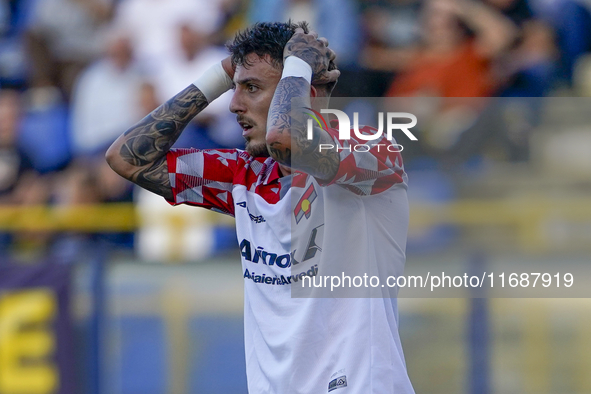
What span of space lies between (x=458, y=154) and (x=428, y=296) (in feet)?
5.81

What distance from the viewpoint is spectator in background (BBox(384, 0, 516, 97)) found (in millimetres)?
7344

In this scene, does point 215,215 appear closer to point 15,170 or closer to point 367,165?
point 15,170

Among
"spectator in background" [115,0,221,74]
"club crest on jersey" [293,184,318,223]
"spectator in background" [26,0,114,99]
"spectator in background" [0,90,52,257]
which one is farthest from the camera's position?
"spectator in background" [26,0,114,99]

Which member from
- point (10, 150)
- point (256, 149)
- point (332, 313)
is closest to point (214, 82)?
point (256, 149)

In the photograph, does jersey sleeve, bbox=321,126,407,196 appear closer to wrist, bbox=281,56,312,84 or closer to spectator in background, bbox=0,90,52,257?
wrist, bbox=281,56,312,84

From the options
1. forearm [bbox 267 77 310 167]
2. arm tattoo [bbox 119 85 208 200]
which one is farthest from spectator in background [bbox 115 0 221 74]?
forearm [bbox 267 77 310 167]

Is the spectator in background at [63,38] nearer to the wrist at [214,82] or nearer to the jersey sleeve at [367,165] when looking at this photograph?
the wrist at [214,82]

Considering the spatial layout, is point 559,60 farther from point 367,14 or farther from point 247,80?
point 247,80

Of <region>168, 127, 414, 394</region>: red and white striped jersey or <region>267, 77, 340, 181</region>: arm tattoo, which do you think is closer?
<region>267, 77, 340, 181</region>: arm tattoo

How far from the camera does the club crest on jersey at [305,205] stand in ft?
9.21

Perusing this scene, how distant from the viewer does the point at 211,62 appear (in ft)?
25.1

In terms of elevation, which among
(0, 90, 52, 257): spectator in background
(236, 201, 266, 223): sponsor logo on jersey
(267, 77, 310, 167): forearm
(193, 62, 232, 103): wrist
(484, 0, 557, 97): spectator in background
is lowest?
(236, 201, 266, 223): sponsor logo on jersey

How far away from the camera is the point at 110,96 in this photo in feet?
26.2

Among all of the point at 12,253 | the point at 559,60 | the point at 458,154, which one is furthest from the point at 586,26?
the point at 12,253
